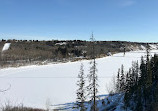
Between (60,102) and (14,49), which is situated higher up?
(14,49)

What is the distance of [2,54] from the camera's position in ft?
222

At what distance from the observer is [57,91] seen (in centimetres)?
2717

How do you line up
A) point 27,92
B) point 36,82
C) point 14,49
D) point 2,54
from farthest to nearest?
point 14,49
point 2,54
point 36,82
point 27,92

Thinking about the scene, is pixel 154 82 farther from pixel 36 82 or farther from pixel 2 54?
pixel 2 54

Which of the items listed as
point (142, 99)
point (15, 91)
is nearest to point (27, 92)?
point (15, 91)

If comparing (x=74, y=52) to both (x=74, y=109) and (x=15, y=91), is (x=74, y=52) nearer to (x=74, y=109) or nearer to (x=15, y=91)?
(x=15, y=91)

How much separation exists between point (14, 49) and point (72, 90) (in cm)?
5680

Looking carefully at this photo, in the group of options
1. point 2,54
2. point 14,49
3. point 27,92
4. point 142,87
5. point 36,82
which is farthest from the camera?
point 14,49

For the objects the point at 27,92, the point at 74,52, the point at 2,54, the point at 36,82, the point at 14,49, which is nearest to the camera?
the point at 27,92

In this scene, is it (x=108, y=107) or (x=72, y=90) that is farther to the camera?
(x=72, y=90)

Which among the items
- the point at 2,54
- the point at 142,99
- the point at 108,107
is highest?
the point at 2,54

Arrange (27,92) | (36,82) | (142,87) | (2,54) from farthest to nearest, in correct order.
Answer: (2,54) → (36,82) → (27,92) → (142,87)

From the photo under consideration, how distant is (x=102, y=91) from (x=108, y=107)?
570 cm

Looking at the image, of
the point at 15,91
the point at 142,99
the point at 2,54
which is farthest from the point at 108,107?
the point at 2,54
